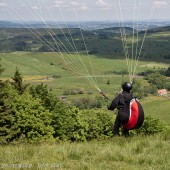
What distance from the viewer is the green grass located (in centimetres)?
715

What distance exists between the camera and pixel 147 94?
132250mm

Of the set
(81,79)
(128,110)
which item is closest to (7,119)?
(128,110)

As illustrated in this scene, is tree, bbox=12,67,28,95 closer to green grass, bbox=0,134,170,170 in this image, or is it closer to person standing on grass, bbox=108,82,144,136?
person standing on grass, bbox=108,82,144,136

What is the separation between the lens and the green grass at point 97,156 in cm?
715

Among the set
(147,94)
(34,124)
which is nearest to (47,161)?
(34,124)

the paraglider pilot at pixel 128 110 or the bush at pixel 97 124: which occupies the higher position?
the paraglider pilot at pixel 128 110
